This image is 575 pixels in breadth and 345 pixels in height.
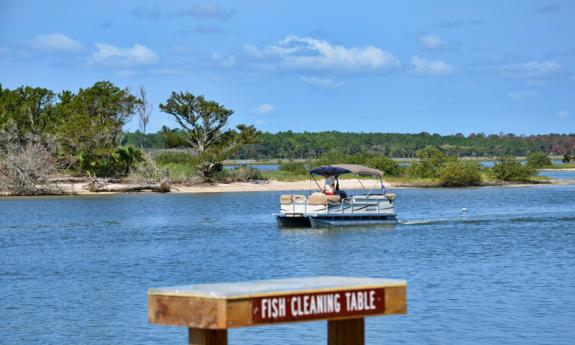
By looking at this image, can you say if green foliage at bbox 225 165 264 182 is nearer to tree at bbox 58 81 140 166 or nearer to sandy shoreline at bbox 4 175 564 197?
sandy shoreline at bbox 4 175 564 197

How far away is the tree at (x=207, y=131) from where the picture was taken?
275 ft

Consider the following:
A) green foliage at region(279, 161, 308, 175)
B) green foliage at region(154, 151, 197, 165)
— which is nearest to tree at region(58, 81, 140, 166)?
green foliage at region(154, 151, 197, 165)

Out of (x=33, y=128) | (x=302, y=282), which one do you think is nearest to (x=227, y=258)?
(x=302, y=282)

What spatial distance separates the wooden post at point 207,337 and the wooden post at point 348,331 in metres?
0.99

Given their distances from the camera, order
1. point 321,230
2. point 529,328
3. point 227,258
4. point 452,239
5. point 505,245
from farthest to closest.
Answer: point 321,230, point 452,239, point 505,245, point 227,258, point 529,328

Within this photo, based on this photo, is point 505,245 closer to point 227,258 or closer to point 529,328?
point 227,258

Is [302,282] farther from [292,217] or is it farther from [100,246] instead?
[292,217]

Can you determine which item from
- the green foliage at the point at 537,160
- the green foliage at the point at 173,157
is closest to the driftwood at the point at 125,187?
the green foliage at the point at 173,157

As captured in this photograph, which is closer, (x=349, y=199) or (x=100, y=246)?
(x=100, y=246)

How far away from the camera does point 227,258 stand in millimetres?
37375

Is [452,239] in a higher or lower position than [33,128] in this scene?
lower

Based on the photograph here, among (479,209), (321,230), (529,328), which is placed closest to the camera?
(529,328)

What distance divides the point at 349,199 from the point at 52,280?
19.9 m

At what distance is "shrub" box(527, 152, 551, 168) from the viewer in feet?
357
